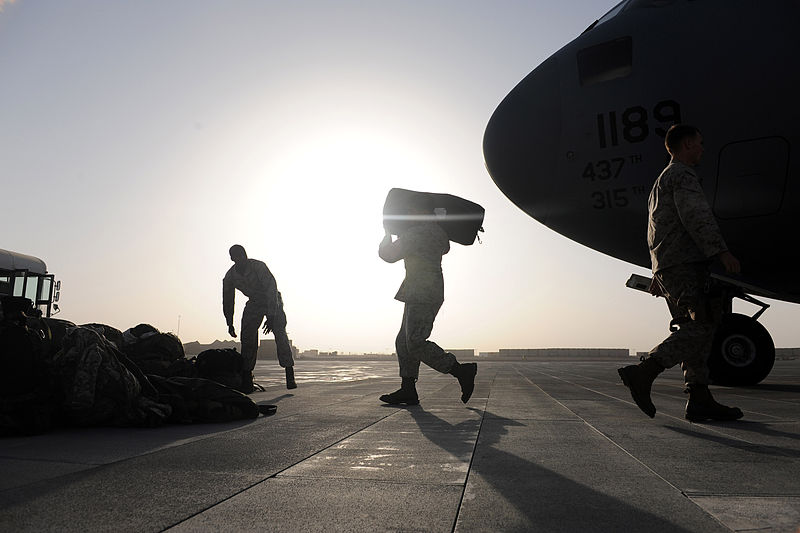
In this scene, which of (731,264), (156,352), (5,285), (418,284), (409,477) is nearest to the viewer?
(409,477)

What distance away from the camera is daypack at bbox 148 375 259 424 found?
392 cm

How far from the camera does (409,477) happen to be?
6.91 ft

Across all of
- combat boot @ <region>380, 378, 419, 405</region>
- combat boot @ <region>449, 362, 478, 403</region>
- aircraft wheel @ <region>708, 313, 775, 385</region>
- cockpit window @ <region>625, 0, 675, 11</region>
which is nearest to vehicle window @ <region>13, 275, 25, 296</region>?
combat boot @ <region>380, 378, 419, 405</region>

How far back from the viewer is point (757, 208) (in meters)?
5.68

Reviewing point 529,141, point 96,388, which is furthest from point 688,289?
point 96,388

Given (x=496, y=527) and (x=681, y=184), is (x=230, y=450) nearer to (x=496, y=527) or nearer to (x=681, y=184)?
(x=496, y=527)

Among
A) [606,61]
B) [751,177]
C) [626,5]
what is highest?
[626,5]

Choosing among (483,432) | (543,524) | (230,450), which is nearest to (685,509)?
(543,524)

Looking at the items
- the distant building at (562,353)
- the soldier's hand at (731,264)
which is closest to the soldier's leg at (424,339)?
the soldier's hand at (731,264)

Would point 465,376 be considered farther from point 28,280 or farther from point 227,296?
point 28,280

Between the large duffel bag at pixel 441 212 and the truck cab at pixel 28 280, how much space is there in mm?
12417

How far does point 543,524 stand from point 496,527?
0.14 meters

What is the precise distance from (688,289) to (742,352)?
4755 mm

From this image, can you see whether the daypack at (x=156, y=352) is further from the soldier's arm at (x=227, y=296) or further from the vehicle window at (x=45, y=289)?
the vehicle window at (x=45, y=289)
